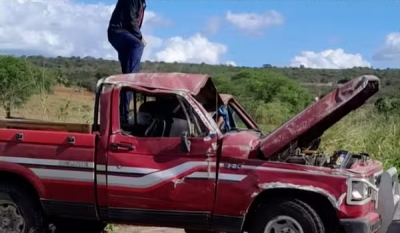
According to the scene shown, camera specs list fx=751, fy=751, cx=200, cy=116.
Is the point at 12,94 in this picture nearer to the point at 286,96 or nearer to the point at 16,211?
the point at 16,211

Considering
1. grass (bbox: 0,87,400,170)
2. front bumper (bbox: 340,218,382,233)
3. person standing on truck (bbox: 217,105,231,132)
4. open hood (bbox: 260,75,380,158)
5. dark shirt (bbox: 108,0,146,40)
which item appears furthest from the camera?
grass (bbox: 0,87,400,170)

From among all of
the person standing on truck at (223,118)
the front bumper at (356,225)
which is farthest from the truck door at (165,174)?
the front bumper at (356,225)

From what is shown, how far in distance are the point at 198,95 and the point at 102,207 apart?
155 cm

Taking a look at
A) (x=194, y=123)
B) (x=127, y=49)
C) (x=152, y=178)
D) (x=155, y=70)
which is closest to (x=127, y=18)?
(x=127, y=49)

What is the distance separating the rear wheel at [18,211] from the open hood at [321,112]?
2.58 m

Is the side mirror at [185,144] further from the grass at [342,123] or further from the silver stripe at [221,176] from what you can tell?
the grass at [342,123]

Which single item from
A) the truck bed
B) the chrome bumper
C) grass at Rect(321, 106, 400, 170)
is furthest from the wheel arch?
grass at Rect(321, 106, 400, 170)

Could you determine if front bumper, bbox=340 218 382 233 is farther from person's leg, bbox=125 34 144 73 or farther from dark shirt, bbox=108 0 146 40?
dark shirt, bbox=108 0 146 40

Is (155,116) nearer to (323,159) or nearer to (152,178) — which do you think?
(152,178)

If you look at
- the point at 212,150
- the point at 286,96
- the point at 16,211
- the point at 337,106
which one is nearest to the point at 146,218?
the point at 212,150

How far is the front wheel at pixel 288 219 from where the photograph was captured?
23.5 feet

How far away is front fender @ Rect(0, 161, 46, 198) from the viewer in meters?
7.88

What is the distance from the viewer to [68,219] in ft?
27.4

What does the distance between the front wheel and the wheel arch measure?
0.07 m
